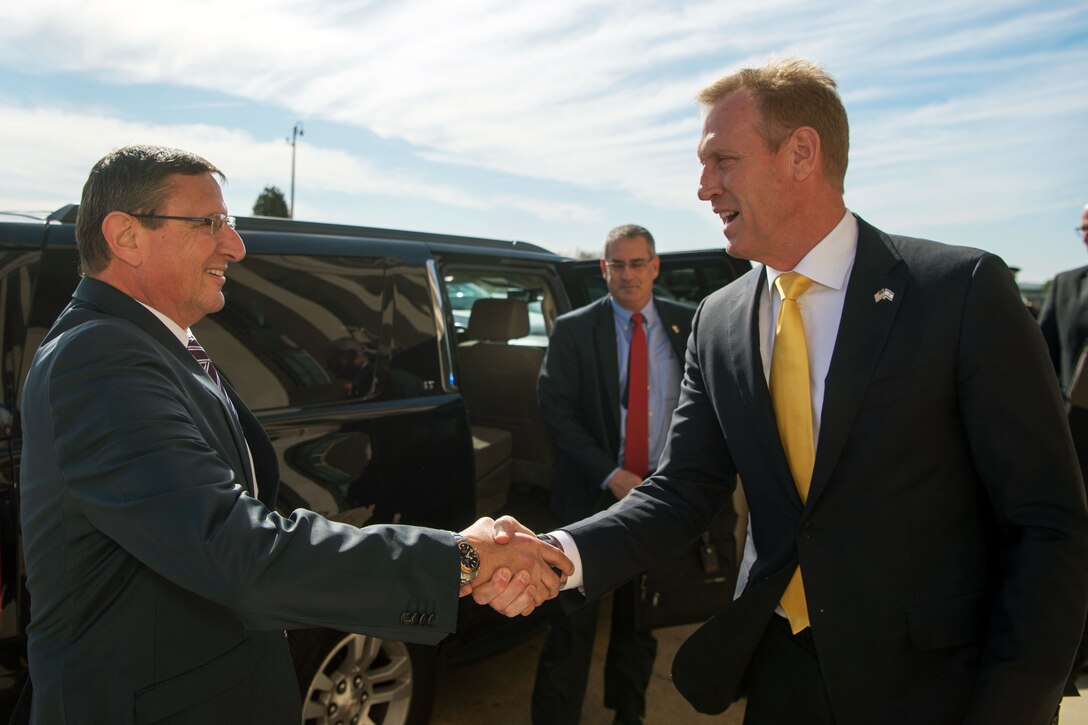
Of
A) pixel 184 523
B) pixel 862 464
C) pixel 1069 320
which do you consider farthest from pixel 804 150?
pixel 1069 320

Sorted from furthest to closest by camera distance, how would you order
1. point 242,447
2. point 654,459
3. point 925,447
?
1. point 654,459
2. point 242,447
3. point 925,447

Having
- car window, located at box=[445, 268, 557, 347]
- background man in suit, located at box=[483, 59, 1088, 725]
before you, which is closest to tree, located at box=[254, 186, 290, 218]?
car window, located at box=[445, 268, 557, 347]

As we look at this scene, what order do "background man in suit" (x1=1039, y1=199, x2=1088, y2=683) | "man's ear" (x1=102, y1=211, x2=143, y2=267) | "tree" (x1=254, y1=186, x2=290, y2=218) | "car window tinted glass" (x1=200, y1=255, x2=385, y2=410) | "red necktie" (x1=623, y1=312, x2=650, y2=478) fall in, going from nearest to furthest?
"man's ear" (x1=102, y1=211, x2=143, y2=267) < "car window tinted glass" (x1=200, y1=255, x2=385, y2=410) < "red necktie" (x1=623, y1=312, x2=650, y2=478) < "background man in suit" (x1=1039, y1=199, x2=1088, y2=683) < "tree" (x1=254, y1=186, x2=290, y2=218)

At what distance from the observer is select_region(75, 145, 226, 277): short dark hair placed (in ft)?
5.53

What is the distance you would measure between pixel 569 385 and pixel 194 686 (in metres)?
2.42

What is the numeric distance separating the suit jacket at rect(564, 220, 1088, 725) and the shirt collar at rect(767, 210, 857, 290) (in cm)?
3

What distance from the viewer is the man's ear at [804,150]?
1.81 meters

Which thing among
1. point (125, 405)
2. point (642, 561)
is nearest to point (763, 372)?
point (642, 561)

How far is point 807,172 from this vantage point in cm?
181

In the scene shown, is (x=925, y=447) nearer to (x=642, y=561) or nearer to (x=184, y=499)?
(x=642, y=561)

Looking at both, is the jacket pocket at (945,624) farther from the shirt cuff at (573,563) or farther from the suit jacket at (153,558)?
the suit jacket at (153,558)

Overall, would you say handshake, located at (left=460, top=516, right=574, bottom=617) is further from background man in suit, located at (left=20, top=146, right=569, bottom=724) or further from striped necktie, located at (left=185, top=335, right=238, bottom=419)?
striped necktie, located at (left=185, top=335, right=238, bottom=419)

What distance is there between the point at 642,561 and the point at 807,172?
1025 millimetres

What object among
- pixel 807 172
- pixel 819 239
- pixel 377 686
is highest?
pixel 807 172
